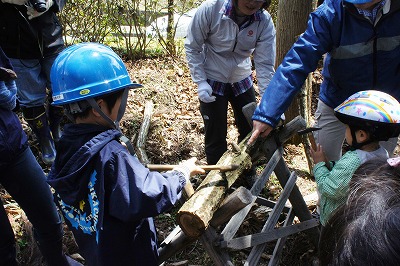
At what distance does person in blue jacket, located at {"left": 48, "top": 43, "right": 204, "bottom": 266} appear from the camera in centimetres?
179

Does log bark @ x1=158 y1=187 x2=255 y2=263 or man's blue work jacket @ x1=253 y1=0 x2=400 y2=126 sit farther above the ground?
man's blue work jacket @ x1=253 y1=0 x2=400 y2=126

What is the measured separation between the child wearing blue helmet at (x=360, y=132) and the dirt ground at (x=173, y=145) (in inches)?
54.1

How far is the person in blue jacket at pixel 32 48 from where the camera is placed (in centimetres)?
355

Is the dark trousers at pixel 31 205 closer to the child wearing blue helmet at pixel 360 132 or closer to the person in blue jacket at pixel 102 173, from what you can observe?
the person in blue jacket at pixel 102 173

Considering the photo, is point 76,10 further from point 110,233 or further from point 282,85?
point 110,233

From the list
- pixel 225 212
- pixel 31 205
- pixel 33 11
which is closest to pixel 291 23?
pixel 33 11

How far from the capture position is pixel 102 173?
1776mm

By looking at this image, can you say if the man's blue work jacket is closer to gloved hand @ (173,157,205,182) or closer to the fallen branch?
gloved hand @ (173,157,205,182)

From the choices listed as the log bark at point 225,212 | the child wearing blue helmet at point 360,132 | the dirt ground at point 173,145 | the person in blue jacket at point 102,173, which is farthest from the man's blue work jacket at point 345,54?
the dirt ground at point 173,145

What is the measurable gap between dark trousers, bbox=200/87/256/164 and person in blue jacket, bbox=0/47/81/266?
5.95ft

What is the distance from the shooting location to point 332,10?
8.66 ft

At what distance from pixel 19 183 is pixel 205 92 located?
5.97ft

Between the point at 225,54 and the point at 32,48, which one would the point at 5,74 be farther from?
the point at 225,54

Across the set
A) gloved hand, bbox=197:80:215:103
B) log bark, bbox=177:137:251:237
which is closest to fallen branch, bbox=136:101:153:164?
gloved hand, bbox=197:80:215:103
